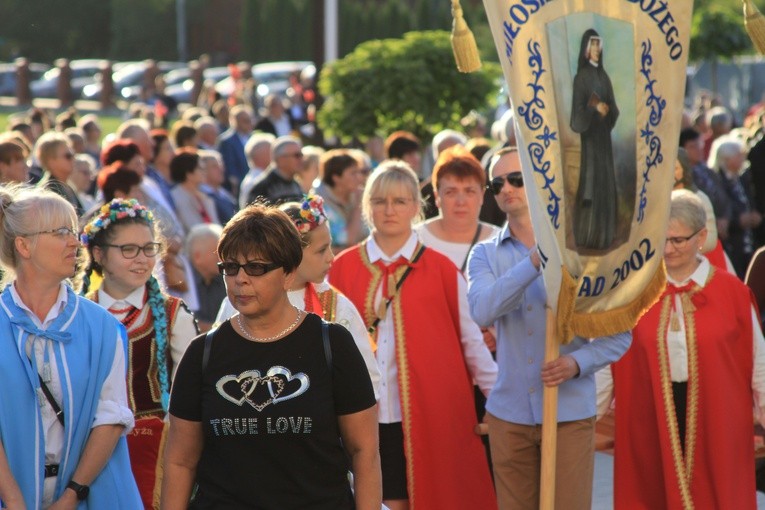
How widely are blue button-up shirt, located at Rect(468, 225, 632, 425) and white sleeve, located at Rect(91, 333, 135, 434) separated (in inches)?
62.5

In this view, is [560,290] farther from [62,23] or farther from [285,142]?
[62,23]

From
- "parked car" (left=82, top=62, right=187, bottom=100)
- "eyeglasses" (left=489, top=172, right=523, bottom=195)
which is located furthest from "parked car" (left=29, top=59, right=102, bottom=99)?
"eyeglasses" (left=489, top=172, right=523, bottom=195)

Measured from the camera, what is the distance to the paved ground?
8.02 meters

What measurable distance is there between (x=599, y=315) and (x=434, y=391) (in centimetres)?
133

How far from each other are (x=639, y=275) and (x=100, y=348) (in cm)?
220

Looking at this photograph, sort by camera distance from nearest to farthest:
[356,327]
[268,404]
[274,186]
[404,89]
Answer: [268,404], [356,327], [274,186], [404,89]

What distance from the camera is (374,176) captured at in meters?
6.95

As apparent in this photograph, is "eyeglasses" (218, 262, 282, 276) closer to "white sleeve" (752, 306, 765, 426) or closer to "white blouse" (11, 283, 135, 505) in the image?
"white blouse" (11, 283, 135, 505)

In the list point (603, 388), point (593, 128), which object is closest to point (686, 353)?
point (603, 388)

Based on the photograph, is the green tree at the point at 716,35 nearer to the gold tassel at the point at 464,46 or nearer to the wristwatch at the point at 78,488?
the gold tassel at the point at 464,46

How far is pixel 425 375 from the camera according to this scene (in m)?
6.50

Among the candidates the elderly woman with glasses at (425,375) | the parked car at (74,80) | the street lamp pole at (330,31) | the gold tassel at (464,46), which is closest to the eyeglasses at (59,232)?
the gold tassel at (464,46)

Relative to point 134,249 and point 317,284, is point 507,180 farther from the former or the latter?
point 134,249

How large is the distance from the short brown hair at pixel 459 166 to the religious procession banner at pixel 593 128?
6.89 ft
